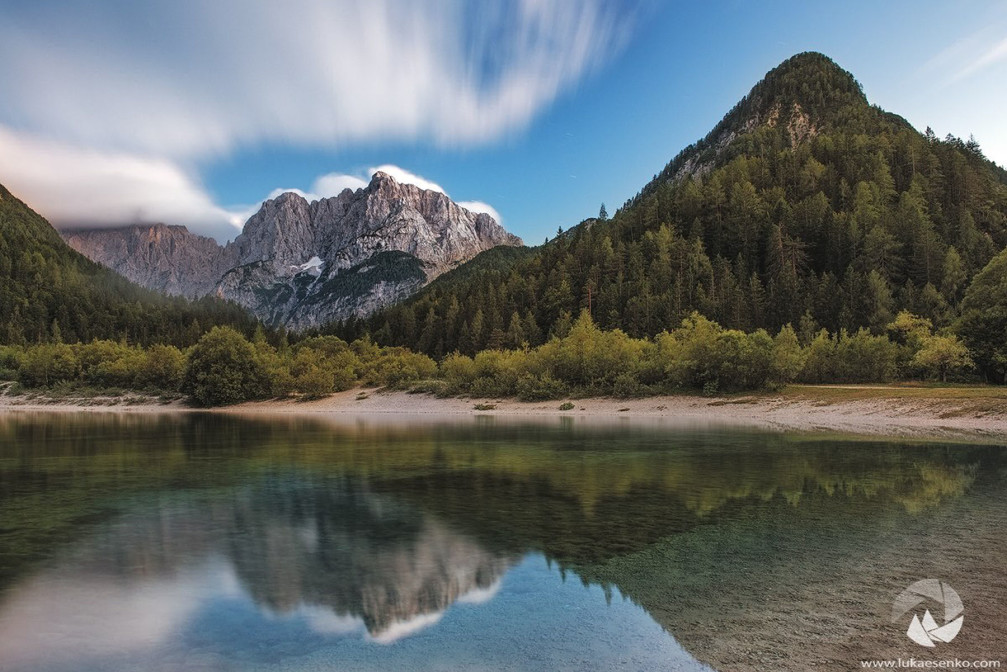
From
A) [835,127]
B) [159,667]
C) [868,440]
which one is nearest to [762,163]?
[835,127]

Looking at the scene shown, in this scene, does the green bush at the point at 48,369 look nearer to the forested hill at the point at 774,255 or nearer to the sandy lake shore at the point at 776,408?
the sandy lake shore at the point at 776,408

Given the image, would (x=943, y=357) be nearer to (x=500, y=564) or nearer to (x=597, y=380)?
(x=597, y=380)

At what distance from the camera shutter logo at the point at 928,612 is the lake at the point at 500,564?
0.21m

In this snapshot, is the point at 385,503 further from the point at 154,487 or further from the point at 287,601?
the point at 154,487

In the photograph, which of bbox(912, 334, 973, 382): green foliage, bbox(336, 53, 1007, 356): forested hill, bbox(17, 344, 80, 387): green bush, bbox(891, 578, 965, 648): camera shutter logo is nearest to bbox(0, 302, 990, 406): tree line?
bbox(912, 334, 973, 382): green foliage

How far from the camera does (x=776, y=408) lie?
61344 mm

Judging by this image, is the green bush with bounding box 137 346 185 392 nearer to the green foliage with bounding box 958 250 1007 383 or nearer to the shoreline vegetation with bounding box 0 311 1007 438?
the shoreline vegetation with bounding box 0 311 1007 438

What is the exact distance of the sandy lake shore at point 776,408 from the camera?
151 feet

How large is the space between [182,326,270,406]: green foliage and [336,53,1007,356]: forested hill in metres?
46.2

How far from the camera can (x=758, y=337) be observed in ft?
220

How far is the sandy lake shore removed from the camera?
4597 cm

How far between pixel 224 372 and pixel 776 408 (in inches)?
3287

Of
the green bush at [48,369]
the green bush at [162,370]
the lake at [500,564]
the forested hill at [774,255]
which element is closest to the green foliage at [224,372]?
the green bush at [162,370]

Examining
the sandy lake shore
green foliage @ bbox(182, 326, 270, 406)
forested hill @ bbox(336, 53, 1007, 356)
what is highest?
forested hill @ bbox(336, 53, 1007, 356)
